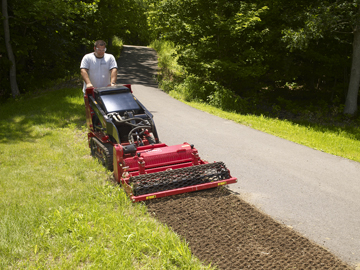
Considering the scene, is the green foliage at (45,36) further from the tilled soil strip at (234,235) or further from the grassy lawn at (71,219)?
the tilled soil strip at (234,235)

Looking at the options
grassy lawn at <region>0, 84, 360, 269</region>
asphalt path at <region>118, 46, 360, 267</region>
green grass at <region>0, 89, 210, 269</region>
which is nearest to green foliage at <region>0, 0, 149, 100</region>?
asphalt path at <region>118, 46, 360, 267</region>

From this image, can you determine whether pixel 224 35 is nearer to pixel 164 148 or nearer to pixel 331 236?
pixel 164 148

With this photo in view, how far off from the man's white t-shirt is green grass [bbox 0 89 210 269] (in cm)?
157

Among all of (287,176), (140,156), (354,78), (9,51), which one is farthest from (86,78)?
(354,78)

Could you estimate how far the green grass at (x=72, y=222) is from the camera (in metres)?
3.42

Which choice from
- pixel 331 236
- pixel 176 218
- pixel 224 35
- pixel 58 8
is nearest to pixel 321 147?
pixel 331 236

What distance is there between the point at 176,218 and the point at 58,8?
502 inches

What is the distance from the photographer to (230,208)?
4.58 metres

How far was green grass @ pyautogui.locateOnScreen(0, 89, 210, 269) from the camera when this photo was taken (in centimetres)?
342

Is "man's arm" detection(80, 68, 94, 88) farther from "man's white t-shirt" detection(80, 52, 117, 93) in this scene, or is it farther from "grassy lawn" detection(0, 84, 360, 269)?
"grassy lawn" detection(0, 84, 360, 269)

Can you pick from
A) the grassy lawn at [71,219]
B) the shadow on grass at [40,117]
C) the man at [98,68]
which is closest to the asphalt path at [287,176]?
the grassy lawn at [71,219]

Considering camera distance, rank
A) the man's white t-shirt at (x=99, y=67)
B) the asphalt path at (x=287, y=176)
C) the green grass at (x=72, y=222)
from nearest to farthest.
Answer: the green grass at (x=72, y=222) → the asphalt path at (x=287, y=176) → the man's white t-shirt at (x=99, y=67)

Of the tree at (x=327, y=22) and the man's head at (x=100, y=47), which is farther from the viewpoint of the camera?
the tree at (x=327, y=22)

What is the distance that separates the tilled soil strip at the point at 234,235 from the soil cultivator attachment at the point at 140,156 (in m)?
0.20
